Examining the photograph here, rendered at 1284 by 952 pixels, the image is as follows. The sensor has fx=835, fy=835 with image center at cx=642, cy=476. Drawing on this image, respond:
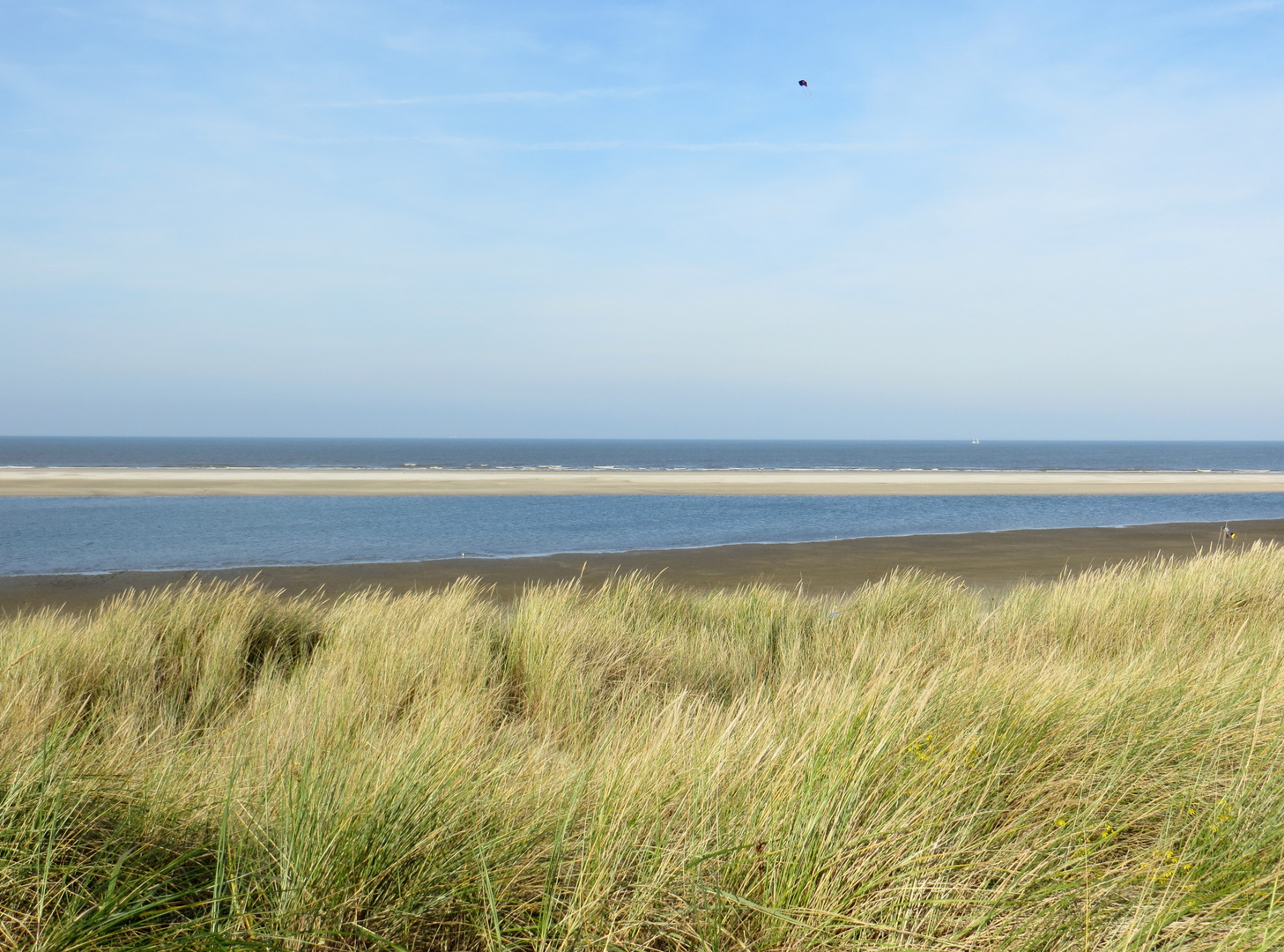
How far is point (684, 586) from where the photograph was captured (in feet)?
41.0

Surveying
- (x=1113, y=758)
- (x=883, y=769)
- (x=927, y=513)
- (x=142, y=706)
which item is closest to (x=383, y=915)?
(x=883, y=769)

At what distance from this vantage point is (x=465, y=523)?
22.1m

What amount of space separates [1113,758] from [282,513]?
939 inches

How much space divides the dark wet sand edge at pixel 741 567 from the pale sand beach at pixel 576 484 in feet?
48.7

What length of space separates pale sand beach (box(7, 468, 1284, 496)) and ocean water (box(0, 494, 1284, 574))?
9.25 ft

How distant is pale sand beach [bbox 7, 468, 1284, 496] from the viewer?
31.7 metres

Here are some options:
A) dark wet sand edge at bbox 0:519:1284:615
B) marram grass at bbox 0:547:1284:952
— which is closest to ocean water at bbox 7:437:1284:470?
dark wet sand edge at bbox 0:519:1284:615

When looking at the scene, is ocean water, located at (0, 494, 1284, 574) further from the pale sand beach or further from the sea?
the pale sand beach

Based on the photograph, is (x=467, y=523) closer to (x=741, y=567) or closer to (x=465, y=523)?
(x=465, y=523)

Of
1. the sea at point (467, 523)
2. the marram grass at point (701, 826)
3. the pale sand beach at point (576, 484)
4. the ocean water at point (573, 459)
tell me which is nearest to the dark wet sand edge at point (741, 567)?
the sea at point (467, 523)

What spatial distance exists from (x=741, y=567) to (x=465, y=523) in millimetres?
9670

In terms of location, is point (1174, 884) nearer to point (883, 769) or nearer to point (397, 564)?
point (883, 769)

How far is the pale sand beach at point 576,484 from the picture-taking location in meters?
31.7

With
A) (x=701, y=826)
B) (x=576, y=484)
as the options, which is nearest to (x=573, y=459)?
(x=576, y=484)
